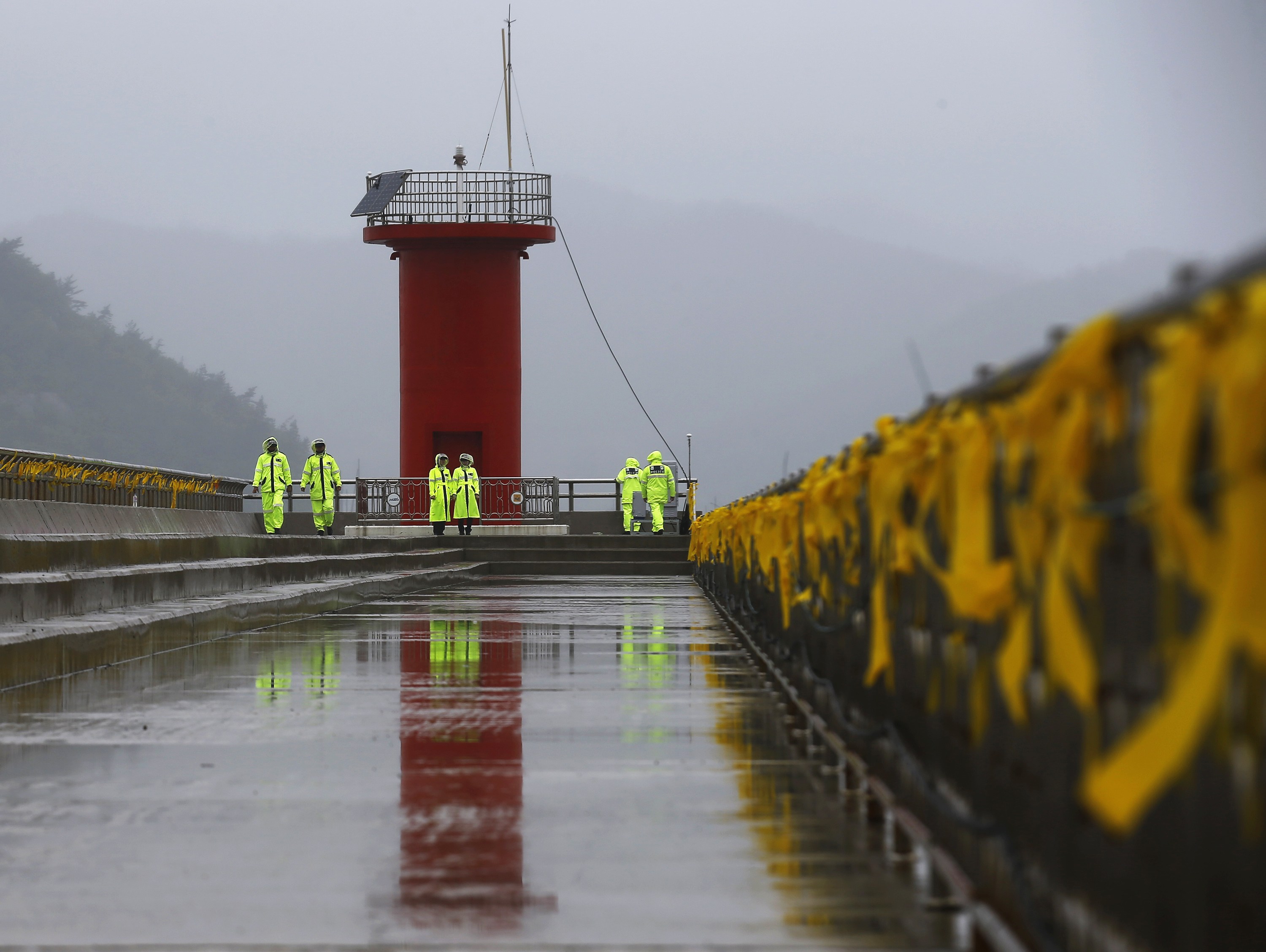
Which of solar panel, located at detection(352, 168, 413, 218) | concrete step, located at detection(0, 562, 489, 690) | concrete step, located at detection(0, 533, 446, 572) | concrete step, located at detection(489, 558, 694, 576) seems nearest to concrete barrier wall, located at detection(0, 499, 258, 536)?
concrete step, located at detection(0, 533, 446, 572)

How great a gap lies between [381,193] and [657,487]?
35.2 feet

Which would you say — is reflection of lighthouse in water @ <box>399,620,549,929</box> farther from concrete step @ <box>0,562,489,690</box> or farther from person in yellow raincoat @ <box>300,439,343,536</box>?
person in yellow raincoat @ <box>300,439,343,536</box>

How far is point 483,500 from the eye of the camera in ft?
122

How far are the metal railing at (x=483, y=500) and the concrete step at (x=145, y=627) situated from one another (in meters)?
19.5

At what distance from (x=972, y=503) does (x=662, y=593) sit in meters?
17.6

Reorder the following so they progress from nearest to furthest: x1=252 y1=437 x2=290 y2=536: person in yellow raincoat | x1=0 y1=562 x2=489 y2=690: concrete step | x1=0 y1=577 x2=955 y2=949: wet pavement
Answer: x1=0 y1=577 x2=955 y2=949: wet pavement < x1=0 y1=562 x2=489 y2=690: concrete step < x1=252 y1=437 x2=290 y2=536: person in yellow raincoat

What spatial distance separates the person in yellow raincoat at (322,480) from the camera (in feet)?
88.4

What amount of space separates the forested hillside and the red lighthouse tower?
86.0 metres

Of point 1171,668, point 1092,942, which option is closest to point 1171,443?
point 1171,668

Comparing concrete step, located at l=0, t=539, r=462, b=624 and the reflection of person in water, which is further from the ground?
concrete step, located at l=0, t=539, r=462, b=624

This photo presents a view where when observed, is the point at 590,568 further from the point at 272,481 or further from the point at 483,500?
the point at 483,500

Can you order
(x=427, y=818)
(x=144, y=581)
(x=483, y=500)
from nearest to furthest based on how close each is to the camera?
(x=427, y=818) < (x=144, y=581) < (x=483, y=500)

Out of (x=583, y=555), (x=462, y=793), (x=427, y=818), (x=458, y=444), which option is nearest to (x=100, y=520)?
(x=583, y=555)

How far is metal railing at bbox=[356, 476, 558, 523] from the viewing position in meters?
36.9
